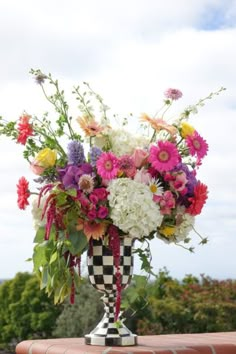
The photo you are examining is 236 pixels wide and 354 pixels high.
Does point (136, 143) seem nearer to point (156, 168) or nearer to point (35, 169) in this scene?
point (156, 168)

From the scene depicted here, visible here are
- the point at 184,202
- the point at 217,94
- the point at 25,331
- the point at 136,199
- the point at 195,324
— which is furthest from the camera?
the point at 25,331

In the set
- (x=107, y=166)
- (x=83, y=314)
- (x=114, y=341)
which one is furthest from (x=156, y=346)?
(x=83, y=314)

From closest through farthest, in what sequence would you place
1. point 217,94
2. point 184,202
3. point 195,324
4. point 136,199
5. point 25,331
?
1. point 136,199
2. point 184,202
3. point 217,94
4. point 195,324
5. point 25,331

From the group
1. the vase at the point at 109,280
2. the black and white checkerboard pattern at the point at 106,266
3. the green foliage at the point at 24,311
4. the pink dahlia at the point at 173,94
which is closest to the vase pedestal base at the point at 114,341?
the vase at the point at 109,280

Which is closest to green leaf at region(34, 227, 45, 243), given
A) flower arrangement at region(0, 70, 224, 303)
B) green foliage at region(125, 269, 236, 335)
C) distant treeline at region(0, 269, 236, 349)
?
flower arrangement at region(0, 70, 224, 303)

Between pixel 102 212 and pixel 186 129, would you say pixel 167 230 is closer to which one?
pixel 102 212

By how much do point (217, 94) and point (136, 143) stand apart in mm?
586

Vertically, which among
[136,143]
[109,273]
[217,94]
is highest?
[217,94]

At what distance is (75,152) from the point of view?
3.83 metres

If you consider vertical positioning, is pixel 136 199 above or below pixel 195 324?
below

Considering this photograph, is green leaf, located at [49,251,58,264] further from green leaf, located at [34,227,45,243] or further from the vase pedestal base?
the vase pedestal base

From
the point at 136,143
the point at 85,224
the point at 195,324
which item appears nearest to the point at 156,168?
the point at 136,143

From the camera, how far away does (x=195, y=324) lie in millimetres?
10062

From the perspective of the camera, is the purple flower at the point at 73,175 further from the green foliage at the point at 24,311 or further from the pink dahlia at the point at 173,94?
the green foliage at the point at 24,311
